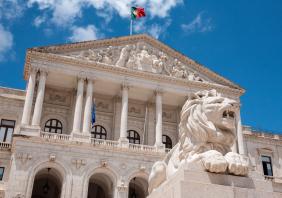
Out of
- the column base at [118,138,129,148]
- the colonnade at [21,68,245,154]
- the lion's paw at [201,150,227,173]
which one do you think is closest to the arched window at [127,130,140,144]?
the colonnade at [21,68,245,154]

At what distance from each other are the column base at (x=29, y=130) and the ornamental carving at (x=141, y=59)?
24.5 ft

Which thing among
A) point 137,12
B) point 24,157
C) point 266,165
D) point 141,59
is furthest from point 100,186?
point 266,165

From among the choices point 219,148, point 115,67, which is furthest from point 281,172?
point 219,148

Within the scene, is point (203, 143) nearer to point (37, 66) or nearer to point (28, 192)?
point (28, 192)

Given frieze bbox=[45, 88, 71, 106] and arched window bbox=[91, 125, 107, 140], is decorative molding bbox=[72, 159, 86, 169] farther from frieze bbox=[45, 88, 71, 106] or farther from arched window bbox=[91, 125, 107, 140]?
frieze bbox=[45, 88, 71, 106]

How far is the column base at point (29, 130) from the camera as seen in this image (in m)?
25.5

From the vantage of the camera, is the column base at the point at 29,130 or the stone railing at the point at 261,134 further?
the stone railing at the point at 261,134

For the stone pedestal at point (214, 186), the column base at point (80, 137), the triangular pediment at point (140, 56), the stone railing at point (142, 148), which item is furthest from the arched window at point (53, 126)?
the stone pedestal at point (214, 186)

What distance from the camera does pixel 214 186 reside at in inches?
205

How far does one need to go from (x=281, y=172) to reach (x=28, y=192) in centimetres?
2493

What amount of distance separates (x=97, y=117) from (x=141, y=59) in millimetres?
6317

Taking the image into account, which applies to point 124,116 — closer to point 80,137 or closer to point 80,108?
point 80,108

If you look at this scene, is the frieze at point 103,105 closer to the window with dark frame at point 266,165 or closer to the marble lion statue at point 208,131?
the window with dark frame at point 266,165

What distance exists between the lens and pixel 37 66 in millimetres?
28859
